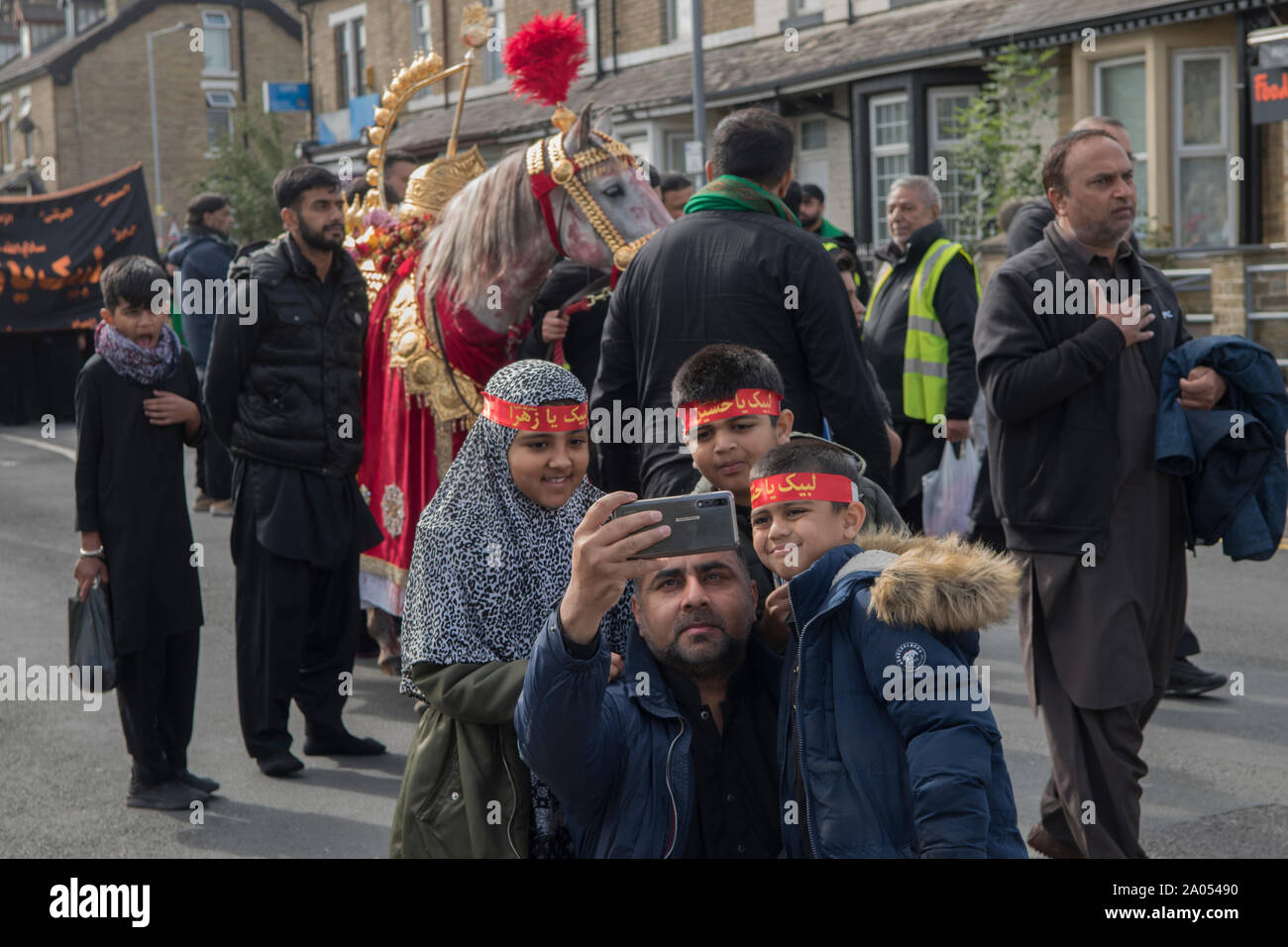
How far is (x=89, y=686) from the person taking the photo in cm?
557

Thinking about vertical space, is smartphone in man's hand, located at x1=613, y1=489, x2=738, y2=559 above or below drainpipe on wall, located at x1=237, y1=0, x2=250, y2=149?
below

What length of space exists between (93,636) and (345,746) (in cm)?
117

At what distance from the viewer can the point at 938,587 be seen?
119 inches

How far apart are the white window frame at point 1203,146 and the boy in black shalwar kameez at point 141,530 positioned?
14675 mm

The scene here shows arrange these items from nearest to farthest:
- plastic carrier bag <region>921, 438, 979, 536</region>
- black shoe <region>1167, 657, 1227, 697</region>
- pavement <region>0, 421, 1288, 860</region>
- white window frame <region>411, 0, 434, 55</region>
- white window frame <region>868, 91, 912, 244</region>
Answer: pavement <region>0, 421, 1288, 860</region>, black shoe <region>1167, 657, 1227, 697</region>, plastic carrier bag <region>921, 438, 979, 536</region>, white window frame <region>868, 91, 912, 244</region>, white window frame <region>411, 0, 434, 55</region>

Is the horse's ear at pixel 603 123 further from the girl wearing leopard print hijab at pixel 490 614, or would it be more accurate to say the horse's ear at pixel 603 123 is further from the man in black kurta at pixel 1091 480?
the girl wearing leopard print hijab at pixel 490 614

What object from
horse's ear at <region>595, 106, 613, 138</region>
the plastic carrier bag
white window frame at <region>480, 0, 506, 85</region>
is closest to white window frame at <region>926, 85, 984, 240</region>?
white window frame at <region>480, 0, 506, 85</region>

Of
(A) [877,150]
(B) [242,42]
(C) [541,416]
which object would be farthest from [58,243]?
(B) [242,42]

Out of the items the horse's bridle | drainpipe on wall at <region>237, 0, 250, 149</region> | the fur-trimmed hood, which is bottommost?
the fur-trimmed hood

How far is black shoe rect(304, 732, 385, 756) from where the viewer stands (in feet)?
20.8

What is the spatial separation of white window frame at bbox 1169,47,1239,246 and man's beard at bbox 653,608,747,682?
636 inches

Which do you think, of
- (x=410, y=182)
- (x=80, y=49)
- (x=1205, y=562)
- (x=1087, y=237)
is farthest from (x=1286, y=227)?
(x=80, y=49)

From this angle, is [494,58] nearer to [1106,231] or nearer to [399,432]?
[399,432]

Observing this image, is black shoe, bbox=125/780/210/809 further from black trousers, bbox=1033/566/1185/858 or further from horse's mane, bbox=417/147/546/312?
black trousers, bbox=1033/566/1185/858
